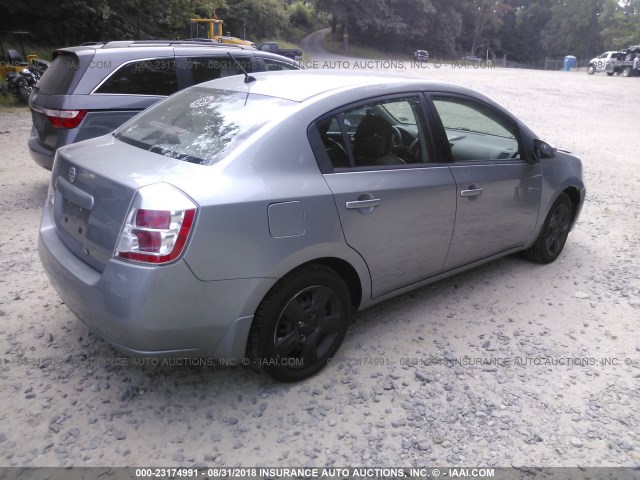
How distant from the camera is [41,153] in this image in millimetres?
5781

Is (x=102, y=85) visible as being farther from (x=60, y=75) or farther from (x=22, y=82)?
(x=22, y=82)

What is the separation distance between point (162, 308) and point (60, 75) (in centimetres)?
451

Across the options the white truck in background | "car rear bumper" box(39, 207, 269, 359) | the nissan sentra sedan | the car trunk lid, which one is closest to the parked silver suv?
the nissan sentra sedan

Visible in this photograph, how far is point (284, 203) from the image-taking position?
2721mm

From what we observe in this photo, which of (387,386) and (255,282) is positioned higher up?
(255,282)

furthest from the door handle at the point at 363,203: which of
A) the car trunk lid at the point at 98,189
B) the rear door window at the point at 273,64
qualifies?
the rear door window at the point at 273,64

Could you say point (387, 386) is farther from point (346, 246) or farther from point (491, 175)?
point (491, 175)

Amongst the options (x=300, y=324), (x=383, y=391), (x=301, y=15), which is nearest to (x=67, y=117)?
(x=300, y=324)

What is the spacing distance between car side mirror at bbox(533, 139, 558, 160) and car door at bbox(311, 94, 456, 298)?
1189 millimetres

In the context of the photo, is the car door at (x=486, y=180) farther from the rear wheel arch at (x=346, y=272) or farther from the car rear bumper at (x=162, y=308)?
the car rear bumper at (x=162, y=308)

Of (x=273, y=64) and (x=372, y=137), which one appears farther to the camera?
A: (x=273, y=64)

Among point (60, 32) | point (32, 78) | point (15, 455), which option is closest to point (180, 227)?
point (15, 455)

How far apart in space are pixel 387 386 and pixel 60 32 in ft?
81.2

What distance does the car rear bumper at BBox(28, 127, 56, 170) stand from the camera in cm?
561
